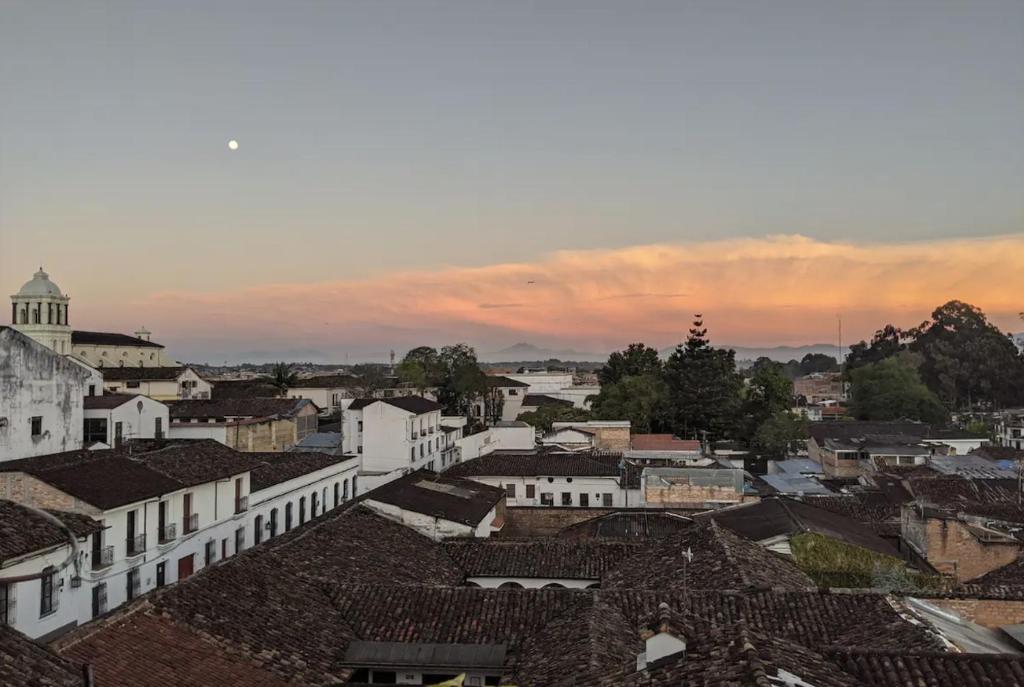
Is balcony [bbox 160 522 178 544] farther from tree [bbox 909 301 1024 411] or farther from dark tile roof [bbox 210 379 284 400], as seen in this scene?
tree [bbox 909 301 1024 411]

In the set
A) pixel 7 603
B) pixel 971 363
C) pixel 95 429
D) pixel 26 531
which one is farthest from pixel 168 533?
pixel 971 363

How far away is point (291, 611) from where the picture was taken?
1538cm

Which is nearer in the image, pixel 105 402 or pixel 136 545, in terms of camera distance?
pixel 136 545

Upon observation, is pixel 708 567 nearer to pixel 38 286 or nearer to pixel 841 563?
pixel 841 563

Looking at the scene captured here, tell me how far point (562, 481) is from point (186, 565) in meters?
18.5

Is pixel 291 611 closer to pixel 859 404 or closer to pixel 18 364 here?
pixel 18 364

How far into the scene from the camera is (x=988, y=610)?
14312 mm

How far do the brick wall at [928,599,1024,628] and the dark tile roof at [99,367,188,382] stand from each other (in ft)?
202

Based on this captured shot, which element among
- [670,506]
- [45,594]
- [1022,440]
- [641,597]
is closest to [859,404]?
[1022,440]

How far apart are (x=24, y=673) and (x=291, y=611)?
7.35m

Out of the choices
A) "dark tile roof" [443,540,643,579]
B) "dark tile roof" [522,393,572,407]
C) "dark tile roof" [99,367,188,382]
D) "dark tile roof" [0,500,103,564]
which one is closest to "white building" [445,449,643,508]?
"dark tile roof" [443,540,643,579]

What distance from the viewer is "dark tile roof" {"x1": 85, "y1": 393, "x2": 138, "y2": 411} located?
1436 inches

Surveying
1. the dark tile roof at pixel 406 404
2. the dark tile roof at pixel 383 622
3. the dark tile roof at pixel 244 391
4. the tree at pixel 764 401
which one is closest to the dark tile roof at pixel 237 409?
the dark tile roof at pixel 406 404

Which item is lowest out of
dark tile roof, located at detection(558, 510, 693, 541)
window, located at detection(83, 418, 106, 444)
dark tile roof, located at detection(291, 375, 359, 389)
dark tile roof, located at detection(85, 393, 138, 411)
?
dark tile roof, located at detection(558, 510, 693, 541)
